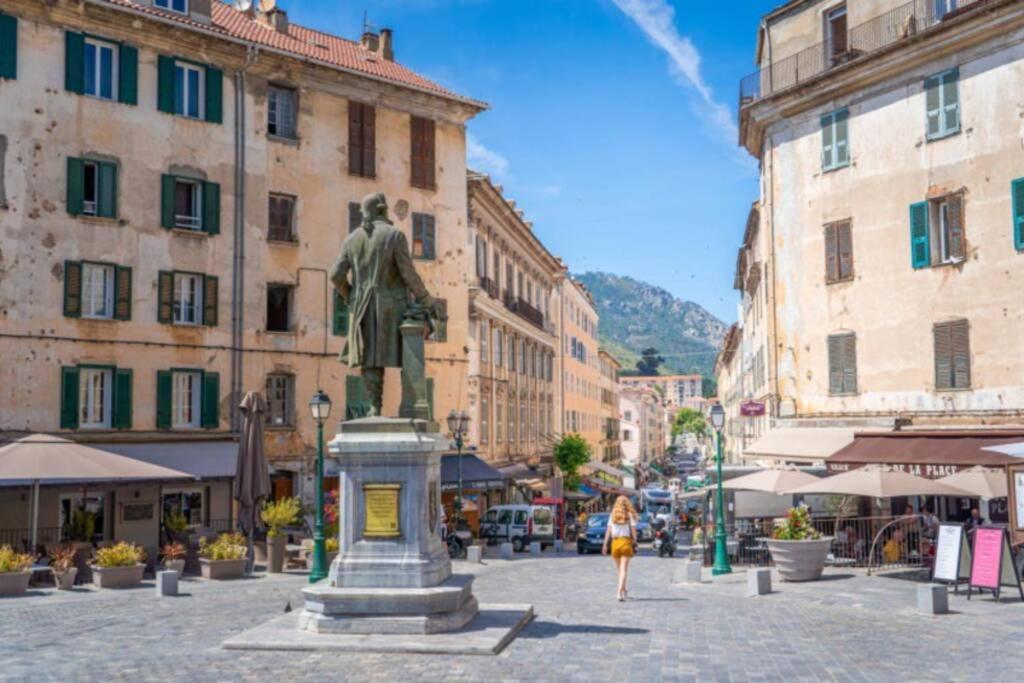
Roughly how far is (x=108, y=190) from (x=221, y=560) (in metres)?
13.3

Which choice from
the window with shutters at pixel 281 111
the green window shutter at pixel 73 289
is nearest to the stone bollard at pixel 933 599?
the green window shutter at pixel 73 289

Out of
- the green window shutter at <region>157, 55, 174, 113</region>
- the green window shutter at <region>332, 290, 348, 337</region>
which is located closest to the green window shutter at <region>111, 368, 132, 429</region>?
the green window shutter at <region>332, 290, 348, 337</region>

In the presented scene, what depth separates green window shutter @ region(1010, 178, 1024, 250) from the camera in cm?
2497

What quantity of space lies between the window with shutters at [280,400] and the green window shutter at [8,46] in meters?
11.2

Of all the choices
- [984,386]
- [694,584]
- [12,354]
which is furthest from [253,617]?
[984,386]

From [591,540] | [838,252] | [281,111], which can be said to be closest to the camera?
[838,252]

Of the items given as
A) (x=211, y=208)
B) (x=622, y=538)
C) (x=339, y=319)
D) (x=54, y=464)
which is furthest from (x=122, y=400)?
(x=622, y=538)

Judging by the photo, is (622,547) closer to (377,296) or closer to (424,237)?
(377,296)

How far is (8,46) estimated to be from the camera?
27609 mm

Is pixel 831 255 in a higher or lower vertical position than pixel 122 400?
higher

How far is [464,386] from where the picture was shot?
1500 inches

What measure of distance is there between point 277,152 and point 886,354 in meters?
19.4

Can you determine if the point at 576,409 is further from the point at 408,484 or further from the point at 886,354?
the point at 408,484

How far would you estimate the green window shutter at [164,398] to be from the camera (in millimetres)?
29797
